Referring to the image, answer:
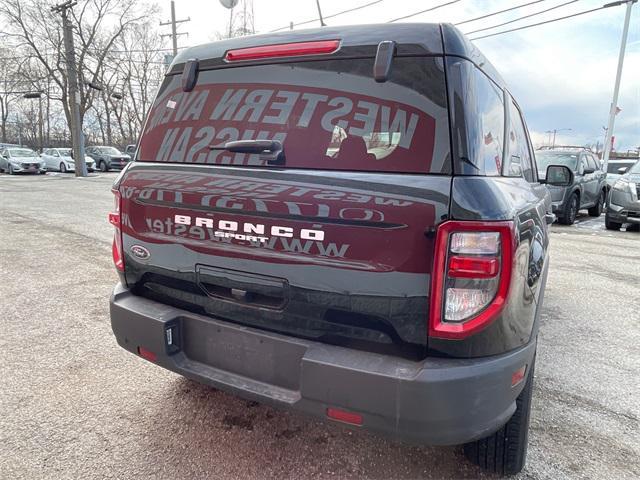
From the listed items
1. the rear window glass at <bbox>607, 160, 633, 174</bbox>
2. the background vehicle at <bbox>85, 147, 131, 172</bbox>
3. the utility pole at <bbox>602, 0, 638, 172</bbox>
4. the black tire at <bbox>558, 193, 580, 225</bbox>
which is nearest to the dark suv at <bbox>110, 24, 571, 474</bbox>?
the black tire at <bbox>558, 193, 580, 225</bbox>

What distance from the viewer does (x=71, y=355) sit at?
3131mm

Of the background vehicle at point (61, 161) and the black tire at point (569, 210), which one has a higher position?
the background vehicle at point (61, 161)

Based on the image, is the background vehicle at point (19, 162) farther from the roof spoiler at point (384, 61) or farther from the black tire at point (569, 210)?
the roof spoiler at point (384, 61)

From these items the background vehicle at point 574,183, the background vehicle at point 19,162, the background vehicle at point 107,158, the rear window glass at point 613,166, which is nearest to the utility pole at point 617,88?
the rear window glass at point 613,166

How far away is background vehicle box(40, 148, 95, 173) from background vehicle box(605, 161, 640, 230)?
2717 cm

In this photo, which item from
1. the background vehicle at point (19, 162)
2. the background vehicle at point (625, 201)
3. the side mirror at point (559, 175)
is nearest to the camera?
the side mirror at point (559, 175)

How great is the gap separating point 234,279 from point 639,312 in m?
4.42

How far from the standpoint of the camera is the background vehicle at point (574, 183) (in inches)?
383

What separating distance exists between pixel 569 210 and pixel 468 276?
10.1 meters

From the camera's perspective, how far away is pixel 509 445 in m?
1.92

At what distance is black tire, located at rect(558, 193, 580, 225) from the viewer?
9922 mm

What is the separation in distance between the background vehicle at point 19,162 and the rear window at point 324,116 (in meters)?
27.9

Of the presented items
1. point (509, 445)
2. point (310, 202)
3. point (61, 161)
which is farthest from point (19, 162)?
point (509, 445)

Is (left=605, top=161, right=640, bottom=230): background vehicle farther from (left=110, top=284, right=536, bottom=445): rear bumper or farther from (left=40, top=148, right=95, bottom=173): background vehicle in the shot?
(left=40, top=148, right=95, bottom=173): background vehicle
